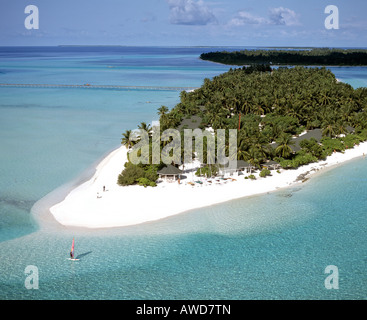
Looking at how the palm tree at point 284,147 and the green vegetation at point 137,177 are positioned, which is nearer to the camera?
the green vegetation at point 137,177

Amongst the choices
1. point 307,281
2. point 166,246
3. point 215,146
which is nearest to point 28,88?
point 215,146

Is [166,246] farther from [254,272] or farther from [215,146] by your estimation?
[215,146]

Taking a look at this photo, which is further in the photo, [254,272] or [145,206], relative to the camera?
[145,206]

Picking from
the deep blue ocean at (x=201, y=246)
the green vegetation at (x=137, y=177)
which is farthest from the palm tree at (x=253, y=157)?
the green vegetation at (x=137, y=177)

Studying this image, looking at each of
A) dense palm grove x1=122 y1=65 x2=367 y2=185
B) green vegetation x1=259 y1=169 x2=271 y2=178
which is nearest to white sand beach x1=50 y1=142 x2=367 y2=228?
green vegetation x1=259 y1=169 x2=271 y2=178

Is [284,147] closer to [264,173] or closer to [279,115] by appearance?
[264,173]

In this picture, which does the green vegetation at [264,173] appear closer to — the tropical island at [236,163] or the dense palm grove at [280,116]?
the tropical island at [236,163]
